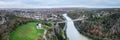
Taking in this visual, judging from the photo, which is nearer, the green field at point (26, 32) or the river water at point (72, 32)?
the green field at point (26, 32)

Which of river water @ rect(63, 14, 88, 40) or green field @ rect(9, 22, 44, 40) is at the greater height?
green field @ rect(9, 22, 44, 40)

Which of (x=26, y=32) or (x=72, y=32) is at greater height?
(x=26, y=32)

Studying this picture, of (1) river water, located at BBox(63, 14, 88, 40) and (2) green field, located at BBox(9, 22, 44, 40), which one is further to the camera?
(1) river water, located at BBox(63, 14, 88, 40)

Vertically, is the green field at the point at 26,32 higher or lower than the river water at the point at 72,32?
higher

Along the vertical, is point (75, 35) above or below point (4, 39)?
below

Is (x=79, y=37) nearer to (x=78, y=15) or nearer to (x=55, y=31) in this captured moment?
(x=78, y=15)

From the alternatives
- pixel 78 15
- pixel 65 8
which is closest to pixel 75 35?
pixel 78 15

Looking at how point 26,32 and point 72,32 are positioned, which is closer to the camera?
point 26,32

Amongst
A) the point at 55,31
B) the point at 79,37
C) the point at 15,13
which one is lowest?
the point at 79,37
